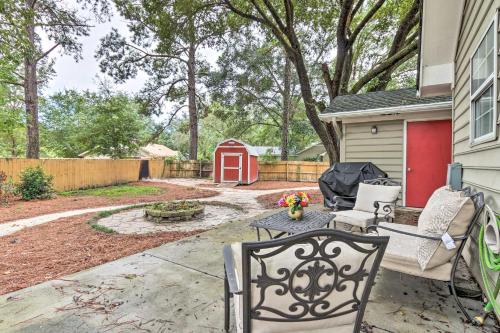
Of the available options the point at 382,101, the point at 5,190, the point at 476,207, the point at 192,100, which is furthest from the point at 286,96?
the point at 476,207

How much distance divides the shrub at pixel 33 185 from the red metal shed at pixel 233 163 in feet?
25.6

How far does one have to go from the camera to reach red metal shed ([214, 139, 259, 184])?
13977 mm

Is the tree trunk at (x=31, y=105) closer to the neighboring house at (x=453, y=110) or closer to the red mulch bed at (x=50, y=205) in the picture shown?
the red mulch bed at (x=50, y=205)

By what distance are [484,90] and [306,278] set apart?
266cm

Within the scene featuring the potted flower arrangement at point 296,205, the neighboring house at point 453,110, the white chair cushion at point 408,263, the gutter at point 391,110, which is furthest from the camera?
the gutter at point 391,110

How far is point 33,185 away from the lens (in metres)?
7.86

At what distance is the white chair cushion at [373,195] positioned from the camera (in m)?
3.81

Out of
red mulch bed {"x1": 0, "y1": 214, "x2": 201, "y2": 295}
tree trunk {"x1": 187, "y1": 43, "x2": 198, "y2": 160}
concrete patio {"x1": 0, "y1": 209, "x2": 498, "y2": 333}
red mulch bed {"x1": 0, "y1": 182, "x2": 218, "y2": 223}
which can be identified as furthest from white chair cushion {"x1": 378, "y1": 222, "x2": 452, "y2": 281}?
tree trunk {"x1": 187, "y1": 43, "x2": 198, "y2": 160}

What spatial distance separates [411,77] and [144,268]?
49.0ft

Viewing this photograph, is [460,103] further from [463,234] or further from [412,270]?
[412,270]

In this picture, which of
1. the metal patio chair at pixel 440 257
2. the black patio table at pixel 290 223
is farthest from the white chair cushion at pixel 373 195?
the metal patio chair at pixel 440 257

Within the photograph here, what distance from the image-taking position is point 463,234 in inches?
76.3

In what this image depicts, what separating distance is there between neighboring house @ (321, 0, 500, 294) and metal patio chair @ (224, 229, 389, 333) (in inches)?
64.6

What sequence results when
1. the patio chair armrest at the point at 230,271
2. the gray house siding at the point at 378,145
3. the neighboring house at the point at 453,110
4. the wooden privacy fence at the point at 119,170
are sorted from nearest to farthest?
1. the patio chair armrest at the point at 230,271
2. the neighboring house at the point at 453,110
3. the gray house siding at the point at 378,145
4. the wooden privacy fence at the point at 119,170
